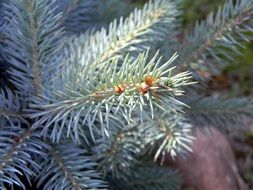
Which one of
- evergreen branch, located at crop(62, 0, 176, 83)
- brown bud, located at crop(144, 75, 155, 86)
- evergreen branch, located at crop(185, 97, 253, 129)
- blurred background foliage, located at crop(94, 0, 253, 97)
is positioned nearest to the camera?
brown bud, located at crop(144, 75, 155, 86)

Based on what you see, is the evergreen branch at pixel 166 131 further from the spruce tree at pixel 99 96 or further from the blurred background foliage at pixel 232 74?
the blurred background foliage at pixel 232 74

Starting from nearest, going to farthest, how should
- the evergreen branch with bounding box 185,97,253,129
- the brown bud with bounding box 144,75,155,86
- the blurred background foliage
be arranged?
the brown bud with bounding box 144,75,155,86
the evergreen branch with bounding box 185,97,253,129
the blurred background foliage

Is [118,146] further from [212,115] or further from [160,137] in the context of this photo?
[212,115]

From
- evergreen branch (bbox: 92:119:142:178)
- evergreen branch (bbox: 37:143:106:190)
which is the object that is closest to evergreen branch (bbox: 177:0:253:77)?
evergreen branch (bbox: 92:119:142:178)

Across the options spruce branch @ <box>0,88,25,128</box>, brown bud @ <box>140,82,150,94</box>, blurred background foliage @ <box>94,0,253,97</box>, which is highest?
blurred background foliage @ <box>94,0,253,97</box>

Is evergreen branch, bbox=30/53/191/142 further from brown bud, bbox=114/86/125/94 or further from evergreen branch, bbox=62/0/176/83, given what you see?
evergreen branch, bbox=62/0/176/83

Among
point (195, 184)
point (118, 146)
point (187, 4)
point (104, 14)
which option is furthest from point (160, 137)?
point (187, 4)

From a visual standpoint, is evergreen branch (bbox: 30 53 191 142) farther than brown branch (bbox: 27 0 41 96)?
No

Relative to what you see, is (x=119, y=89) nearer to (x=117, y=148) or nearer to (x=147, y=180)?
(x=117, y=148)

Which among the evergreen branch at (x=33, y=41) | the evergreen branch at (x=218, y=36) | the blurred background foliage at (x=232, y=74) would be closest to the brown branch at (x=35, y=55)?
the evergreen branch at (x=33, y=41)
